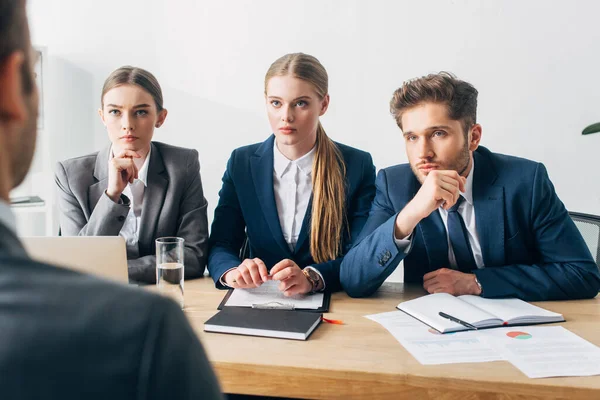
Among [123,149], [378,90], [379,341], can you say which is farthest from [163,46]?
[379,341]

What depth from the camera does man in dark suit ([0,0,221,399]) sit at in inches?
14.6

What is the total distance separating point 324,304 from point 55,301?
4.13 ft

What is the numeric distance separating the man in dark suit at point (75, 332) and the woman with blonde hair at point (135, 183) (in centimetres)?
155

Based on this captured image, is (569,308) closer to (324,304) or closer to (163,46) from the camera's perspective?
(324,304)

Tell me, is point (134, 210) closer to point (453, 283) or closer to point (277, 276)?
point (277, 276)

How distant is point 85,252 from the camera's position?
4.69ft

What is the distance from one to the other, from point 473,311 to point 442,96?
688mm

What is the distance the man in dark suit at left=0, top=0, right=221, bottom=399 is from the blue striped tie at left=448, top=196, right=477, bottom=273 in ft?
4.90

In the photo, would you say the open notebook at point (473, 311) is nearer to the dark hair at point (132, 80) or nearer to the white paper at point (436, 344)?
the white paper at point (436, 344)

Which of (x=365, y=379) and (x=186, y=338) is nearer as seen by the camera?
(x=186, y=338)

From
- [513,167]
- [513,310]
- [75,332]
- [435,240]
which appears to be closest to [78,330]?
[75,332]

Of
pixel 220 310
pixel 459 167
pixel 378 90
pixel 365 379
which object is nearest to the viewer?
pixel 365 379

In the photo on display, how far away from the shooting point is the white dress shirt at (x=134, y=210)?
2002mm

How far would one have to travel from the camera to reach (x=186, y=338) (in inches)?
15.8
